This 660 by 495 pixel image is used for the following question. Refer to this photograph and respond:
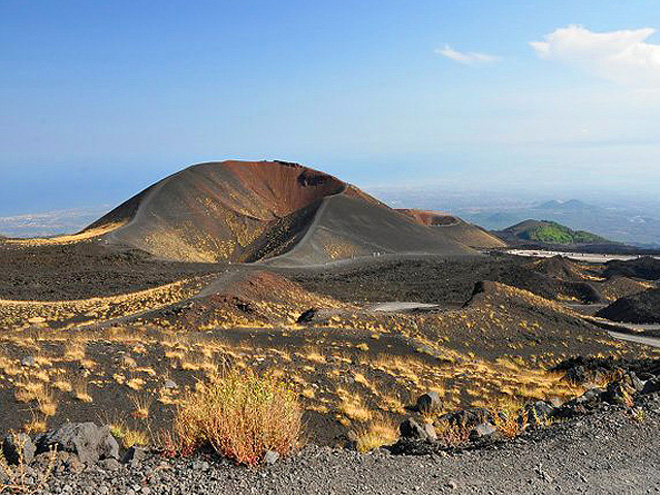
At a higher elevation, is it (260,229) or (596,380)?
(260,229)

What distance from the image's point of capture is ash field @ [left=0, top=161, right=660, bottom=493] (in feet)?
17.7

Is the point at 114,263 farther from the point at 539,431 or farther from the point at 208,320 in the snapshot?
the point at 539,431

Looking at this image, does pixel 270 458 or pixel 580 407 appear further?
pixel 580 407

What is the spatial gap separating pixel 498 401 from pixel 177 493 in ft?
30.1

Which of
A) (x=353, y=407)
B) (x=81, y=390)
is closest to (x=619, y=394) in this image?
(x=353, y=407)

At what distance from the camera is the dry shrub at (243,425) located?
541cm

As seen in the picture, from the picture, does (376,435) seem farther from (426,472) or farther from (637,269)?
(637,269)

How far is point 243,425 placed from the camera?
17.9 feet

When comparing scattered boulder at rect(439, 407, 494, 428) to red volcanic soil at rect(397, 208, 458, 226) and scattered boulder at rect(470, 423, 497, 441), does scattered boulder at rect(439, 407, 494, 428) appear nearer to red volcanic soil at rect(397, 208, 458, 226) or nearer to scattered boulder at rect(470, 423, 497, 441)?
scattered boulder at rect(470, 423, 497, 441)

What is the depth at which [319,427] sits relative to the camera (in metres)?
8.77

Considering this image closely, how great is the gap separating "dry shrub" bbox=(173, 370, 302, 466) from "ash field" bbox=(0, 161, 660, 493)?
8 cm

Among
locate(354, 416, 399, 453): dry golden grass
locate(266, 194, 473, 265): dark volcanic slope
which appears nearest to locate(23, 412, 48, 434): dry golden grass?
locate(354, 416, 399, 453): dry golden grass

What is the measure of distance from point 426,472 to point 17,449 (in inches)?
171

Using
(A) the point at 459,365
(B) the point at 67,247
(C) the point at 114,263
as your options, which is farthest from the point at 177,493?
(B) the point at 67,247
